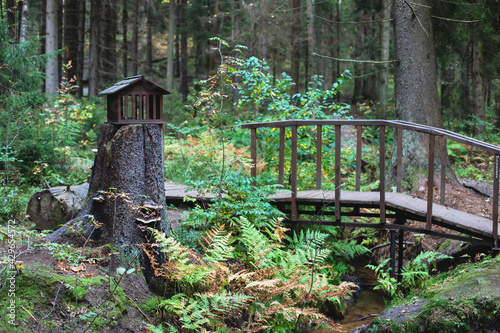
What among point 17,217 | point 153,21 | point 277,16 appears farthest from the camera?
point 153,21

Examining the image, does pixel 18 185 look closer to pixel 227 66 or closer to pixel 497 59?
pixel 227 66

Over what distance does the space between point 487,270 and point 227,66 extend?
416 cm

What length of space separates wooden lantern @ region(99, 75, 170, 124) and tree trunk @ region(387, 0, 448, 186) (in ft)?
18.6

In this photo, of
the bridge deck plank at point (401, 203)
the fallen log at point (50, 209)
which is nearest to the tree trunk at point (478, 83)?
the bridge deck plank at point (401, 203)

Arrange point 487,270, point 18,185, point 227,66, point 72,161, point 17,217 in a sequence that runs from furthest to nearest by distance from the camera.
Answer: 1. point 72,161
2. point 18,185
3. point 17,217
4. point 227,66
5. point 487,270

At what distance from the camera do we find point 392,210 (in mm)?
6586

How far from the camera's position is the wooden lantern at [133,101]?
4730 millimetres

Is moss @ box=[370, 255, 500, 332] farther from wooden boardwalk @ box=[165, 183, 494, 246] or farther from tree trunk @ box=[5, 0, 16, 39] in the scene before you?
tree trunk @ box=[5, 0, 16, 39]

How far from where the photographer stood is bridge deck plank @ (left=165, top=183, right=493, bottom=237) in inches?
223

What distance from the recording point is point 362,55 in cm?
2303

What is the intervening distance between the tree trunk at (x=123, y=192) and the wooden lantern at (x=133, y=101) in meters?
0.13

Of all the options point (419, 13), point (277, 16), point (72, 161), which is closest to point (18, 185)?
point (72, 161)

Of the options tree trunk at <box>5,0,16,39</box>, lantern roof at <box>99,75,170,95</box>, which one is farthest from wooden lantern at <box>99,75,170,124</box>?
tree trunk at <box>5,0,16,39</box>

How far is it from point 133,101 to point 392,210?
4335 mm
